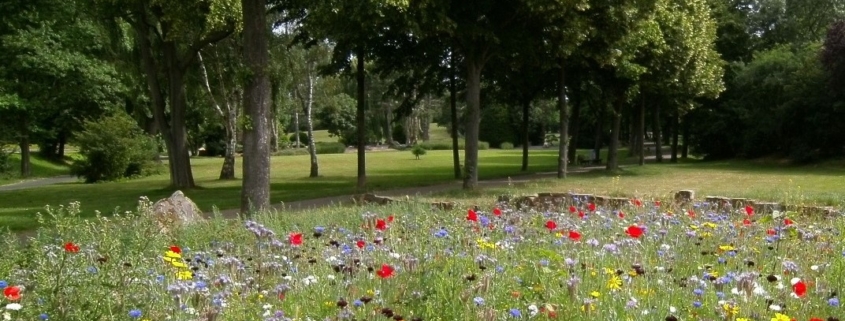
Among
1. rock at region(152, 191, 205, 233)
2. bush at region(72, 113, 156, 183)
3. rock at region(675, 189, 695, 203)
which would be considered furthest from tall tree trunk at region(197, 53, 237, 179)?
rock at region(675, 189, 695, 203)

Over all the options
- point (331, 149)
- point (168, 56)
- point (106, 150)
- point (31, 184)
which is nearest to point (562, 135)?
point (168, 56)

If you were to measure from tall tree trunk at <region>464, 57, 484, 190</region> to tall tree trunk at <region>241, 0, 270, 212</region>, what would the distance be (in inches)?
310

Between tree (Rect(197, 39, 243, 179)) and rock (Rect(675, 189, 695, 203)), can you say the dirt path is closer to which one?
tree (Rect(197, 39, 243, 179))

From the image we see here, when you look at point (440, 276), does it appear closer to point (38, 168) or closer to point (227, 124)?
point (227, 124)

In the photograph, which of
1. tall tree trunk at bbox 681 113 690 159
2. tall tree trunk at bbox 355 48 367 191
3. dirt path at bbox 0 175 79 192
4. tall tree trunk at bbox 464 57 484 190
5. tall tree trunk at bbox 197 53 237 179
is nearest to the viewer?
tall tree trunk at bbox 464 57 484 190

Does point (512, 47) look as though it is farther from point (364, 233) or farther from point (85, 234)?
point (85, 234)

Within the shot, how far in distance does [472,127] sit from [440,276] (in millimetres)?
17274

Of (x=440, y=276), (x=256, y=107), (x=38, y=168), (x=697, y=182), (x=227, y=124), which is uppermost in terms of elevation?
(x=256, y=107)

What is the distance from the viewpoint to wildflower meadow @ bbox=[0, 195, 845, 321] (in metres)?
4.04

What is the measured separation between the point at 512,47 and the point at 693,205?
1132cm

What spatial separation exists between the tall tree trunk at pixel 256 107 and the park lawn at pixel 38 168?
31409 mm

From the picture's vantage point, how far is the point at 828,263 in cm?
573

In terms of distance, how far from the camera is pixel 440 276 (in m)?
4.75

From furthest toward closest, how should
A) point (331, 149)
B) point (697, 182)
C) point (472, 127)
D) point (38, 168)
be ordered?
point (331, 149) < point (38, 168) < point (697, 182) < point (472, 127)
